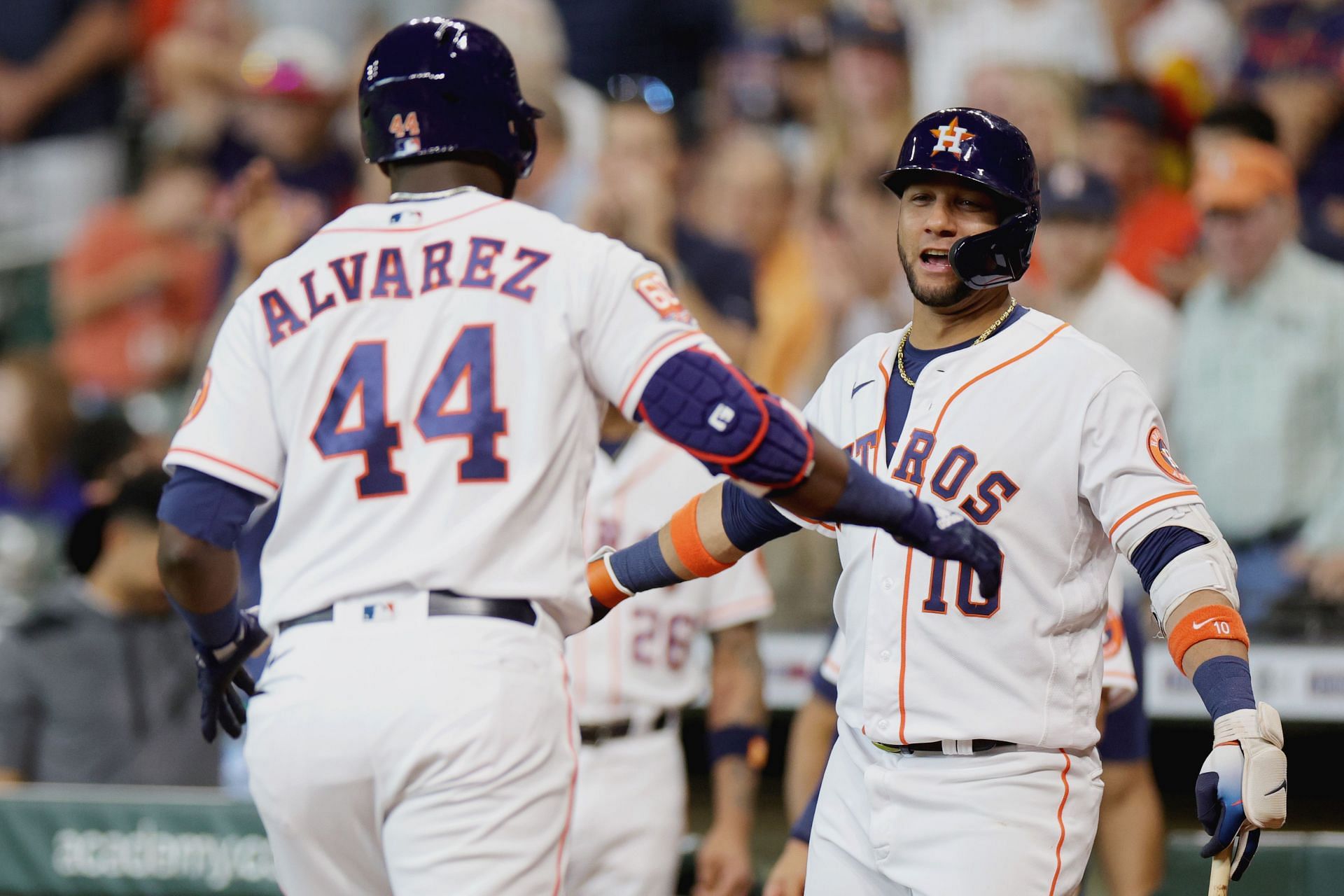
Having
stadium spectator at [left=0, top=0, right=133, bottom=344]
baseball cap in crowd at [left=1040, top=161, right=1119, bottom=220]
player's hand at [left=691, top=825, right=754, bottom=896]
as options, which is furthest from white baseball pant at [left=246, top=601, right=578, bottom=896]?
stadium spectator at [left=0, top=0, right=133, bottom=344]

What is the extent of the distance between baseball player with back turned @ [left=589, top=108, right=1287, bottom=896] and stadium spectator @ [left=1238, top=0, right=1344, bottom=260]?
2917mm

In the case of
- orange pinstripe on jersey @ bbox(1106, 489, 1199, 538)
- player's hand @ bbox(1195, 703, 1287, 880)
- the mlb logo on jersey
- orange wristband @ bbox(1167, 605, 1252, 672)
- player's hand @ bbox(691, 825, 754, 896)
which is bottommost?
player's hand @ bbox(691, 825, 754, 896)

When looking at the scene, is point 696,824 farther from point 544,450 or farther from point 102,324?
point 102,324

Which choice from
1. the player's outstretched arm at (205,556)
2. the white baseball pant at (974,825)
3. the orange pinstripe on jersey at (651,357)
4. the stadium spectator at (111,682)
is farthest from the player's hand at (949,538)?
the stadium spectator at (111,682)

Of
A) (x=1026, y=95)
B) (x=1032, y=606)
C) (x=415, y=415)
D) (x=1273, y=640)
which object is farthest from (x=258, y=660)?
(x=1026, y=95)

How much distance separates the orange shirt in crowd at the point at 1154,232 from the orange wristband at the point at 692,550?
3056mm

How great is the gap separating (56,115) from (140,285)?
1424mm

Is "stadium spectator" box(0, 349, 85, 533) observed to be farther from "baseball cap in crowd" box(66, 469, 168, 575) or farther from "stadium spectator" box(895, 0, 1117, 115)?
"stadium spectator" box(895, 0, 1117, 115)

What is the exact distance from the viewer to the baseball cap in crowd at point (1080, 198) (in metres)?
4.90

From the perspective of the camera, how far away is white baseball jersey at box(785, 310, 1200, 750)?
2422 millimetres

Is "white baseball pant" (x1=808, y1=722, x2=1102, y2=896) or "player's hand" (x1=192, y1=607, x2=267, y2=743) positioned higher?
"player's hand" (x1=192, y1=607, x2=267, y2=743)

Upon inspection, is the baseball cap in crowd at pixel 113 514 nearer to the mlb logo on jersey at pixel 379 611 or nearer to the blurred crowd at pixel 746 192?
the blurred crowd at pixel 746 192

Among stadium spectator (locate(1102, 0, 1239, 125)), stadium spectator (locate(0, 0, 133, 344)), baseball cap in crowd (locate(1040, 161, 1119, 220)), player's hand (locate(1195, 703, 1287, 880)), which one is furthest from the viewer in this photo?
stadium spectator (locate(0, 0, 133, 344))

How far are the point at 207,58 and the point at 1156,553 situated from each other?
6.10 metres
